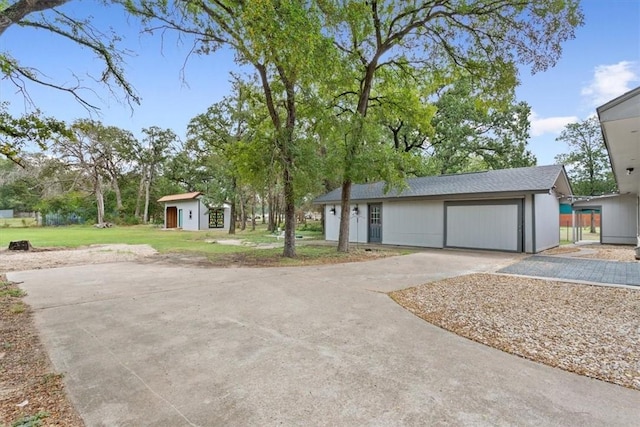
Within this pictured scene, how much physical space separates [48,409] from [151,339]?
4.48ft

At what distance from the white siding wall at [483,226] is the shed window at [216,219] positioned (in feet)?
68.2

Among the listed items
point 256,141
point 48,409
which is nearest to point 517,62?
point 256,141

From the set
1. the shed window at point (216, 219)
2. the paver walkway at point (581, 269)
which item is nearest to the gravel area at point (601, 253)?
the paver walkway at point (581, 269)

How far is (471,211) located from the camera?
13.0 meters

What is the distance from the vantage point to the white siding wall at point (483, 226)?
12.1 metres

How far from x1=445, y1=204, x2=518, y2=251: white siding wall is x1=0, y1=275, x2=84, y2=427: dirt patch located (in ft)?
42.9

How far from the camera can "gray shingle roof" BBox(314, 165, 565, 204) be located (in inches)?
452

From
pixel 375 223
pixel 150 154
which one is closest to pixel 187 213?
pixel 150 154

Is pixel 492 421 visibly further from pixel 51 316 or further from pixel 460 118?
pixel 460 118

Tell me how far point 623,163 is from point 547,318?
801 cm

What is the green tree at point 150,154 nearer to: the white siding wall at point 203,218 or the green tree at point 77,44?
the white siding wall at point 203,218

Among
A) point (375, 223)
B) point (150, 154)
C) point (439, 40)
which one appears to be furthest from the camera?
point (150, 154)

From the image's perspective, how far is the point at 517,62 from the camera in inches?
404

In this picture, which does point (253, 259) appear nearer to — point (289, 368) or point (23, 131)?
point (23, 131)
